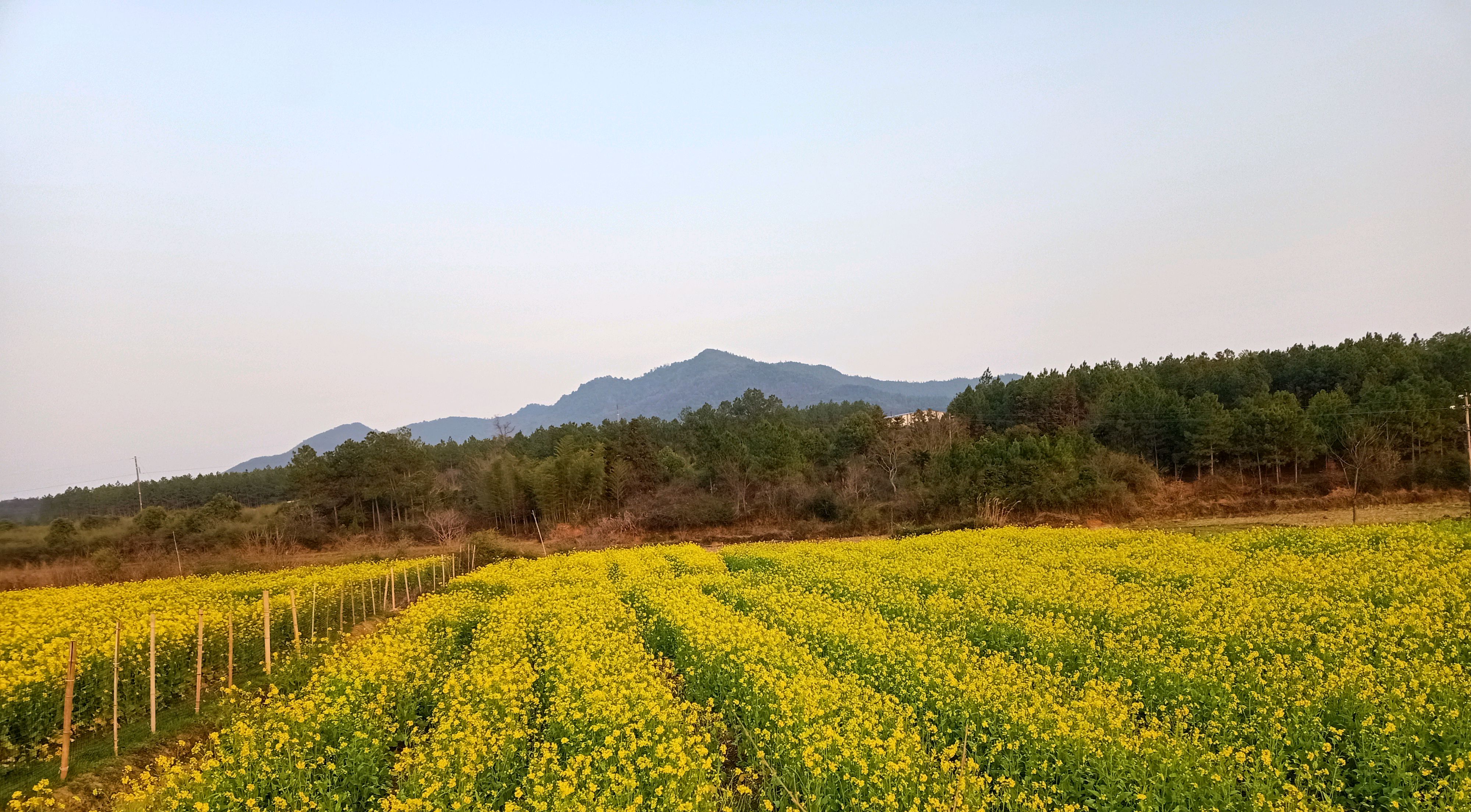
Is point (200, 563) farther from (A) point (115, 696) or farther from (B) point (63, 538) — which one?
(A) point (115, 696)

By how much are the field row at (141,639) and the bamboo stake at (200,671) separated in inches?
2.6

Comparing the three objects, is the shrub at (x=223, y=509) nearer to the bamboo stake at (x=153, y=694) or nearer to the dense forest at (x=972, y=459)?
the dense forest at (x=972, y=459)

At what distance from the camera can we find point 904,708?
908cm

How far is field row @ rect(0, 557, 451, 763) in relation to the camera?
11438mm

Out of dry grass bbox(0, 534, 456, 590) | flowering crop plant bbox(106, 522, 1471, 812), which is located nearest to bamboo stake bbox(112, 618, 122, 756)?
flowering crop plant bbox(106, 522, 1471, 812)

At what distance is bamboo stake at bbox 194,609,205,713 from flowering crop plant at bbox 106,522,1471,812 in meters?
2.50

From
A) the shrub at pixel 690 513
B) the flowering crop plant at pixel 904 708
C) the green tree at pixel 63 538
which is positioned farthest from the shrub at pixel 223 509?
the flowering crop plant at pixel 904 708

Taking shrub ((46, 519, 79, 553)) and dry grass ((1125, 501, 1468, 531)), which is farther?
shrub ((46, 519, 79, 553))

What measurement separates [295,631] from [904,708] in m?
13.9

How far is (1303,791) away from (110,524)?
7985 centimetres

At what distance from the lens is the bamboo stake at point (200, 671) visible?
12.8 meters

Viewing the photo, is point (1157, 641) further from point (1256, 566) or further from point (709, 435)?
point (709, 435)

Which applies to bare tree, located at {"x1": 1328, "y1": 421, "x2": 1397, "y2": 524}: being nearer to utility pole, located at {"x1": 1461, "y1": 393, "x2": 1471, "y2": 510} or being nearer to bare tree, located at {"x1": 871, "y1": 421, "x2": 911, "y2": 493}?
utility pole, located at {"x1": 1461, "y1": 393, "x2": 1471, "y2": 510}

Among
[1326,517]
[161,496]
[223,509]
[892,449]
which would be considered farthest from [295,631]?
[161,496]
